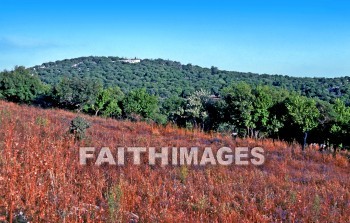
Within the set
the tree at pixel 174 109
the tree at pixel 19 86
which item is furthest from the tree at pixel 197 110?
the tree at pixel 19 86

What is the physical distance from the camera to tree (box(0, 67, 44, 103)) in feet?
→ 121

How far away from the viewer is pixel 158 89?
6694 centimetres

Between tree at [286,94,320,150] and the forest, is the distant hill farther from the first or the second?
tree at [286,94,320,150]

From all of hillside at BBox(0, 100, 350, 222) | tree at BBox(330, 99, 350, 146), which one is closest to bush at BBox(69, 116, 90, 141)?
hillside at BBox(0, 100, 350, 222)

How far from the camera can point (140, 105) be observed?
40.6 m

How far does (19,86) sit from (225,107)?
23.2 m

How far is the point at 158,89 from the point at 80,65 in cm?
3482

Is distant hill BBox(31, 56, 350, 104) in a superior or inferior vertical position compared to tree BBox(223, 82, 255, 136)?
superior

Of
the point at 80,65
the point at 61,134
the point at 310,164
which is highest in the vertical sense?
the point at 80,65

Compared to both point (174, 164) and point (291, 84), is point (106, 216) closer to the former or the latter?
point (174, 164)

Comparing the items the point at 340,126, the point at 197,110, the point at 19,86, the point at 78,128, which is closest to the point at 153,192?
the point at 78,128

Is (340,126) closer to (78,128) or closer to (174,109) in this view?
(174,109)

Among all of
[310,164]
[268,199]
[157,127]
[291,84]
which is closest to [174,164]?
[268,199]

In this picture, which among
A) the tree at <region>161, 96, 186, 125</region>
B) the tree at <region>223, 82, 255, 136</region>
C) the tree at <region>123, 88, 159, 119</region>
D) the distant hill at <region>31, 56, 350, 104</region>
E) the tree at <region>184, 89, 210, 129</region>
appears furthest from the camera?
the distant hill at <region>31, 56, 350, 104</region>
